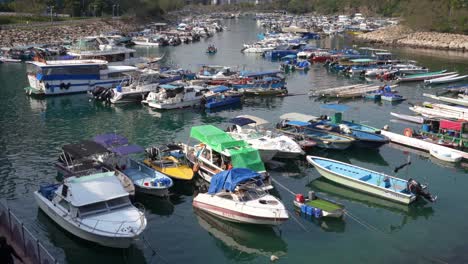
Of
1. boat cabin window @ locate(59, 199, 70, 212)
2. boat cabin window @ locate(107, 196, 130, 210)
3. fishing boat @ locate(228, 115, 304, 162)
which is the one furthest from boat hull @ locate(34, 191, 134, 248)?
fishing boat @ locate(228, 115, 304, 162)

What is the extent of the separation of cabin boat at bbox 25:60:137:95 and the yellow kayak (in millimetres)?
28482

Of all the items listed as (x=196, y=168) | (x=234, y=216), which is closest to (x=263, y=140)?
(x=196, y=168)

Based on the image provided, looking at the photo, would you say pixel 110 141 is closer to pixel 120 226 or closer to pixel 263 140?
pixel 120 226

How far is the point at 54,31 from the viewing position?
104750mm

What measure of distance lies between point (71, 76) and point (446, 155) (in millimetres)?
40444

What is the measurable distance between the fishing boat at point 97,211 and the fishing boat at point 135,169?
3.01 m

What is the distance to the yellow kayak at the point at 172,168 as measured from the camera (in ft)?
95.8

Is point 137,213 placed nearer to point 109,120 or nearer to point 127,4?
point 109,120

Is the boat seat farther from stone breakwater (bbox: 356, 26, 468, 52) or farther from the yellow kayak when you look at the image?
stone breakwater (bbox: 356, 26, 468, 52)

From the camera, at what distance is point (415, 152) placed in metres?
37.4

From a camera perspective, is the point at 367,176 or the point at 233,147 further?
the point at 233,147

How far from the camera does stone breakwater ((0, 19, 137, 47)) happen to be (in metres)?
94.4

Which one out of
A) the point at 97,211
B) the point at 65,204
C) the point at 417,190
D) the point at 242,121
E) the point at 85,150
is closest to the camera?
the point at 97,211

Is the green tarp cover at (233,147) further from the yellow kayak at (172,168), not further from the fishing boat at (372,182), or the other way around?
the fishing boat at (372,182)
